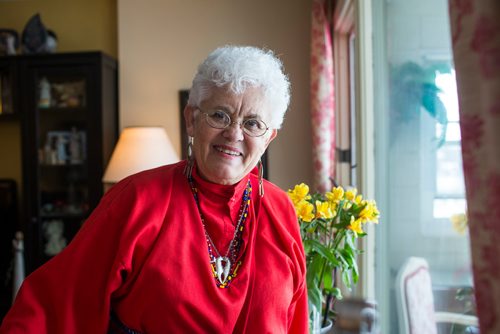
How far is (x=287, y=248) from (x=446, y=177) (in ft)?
1.48

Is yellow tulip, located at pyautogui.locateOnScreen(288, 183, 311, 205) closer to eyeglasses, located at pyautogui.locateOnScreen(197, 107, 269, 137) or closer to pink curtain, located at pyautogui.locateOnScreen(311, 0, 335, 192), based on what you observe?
eyeglasses, located at pyautogui.locateOnScreen(197, 107, 269, 137)

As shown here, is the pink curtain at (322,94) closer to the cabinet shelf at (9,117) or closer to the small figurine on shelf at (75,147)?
the small figurine on shelf at (75,147)

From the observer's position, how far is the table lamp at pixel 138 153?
3.25m

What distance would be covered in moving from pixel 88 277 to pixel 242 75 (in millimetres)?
510

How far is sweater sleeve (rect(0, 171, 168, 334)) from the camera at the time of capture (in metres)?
0.98

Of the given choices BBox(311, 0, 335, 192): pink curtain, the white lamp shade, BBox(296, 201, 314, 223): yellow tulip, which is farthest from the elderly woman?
the white lamp shade

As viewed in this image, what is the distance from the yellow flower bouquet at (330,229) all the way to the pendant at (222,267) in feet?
1.12

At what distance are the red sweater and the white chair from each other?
57 centimetres

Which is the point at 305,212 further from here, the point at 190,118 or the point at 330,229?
the point at 190,118

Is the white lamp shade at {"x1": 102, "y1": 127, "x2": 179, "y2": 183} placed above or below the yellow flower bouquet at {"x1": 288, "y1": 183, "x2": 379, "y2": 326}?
above

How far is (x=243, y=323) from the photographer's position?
1071 mm

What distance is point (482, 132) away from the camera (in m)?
0.44

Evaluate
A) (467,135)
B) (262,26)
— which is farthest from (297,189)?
(262,26)

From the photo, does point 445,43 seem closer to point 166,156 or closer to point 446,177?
point 446,177
